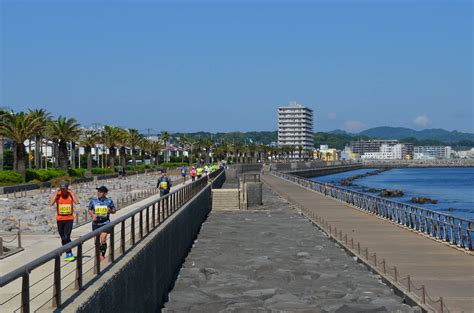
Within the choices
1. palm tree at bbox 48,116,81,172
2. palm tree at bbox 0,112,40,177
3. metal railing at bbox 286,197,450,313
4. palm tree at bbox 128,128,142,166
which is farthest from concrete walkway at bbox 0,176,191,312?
palm tree at bbox 128,128,142,166

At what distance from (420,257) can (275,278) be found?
4.70m

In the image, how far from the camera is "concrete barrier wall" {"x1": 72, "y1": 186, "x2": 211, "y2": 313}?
974cm

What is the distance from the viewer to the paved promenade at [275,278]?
60.4 feet

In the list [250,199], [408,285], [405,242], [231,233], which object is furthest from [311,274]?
[250,199]

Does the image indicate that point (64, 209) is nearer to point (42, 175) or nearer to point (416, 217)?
point (416, 217)

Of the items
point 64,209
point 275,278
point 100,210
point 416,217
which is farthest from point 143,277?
point 416,217

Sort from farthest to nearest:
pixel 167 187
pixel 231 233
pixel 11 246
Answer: pixel 231 233 < pixel 167 187 < pixel 11 246

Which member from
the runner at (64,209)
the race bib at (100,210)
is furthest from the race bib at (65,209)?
the race bib at (100,210)

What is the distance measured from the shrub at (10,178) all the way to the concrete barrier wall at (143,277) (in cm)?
3319

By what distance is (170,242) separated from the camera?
2097 centimetres

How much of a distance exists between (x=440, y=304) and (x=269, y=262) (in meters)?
11.7

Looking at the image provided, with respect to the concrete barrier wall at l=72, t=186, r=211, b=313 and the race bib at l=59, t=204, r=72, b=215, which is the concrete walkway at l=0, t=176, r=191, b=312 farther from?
the race bib at l=59, t=204, r=72, b=215

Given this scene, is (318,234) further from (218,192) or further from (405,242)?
(218,192)

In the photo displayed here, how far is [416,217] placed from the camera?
31.4 meters
